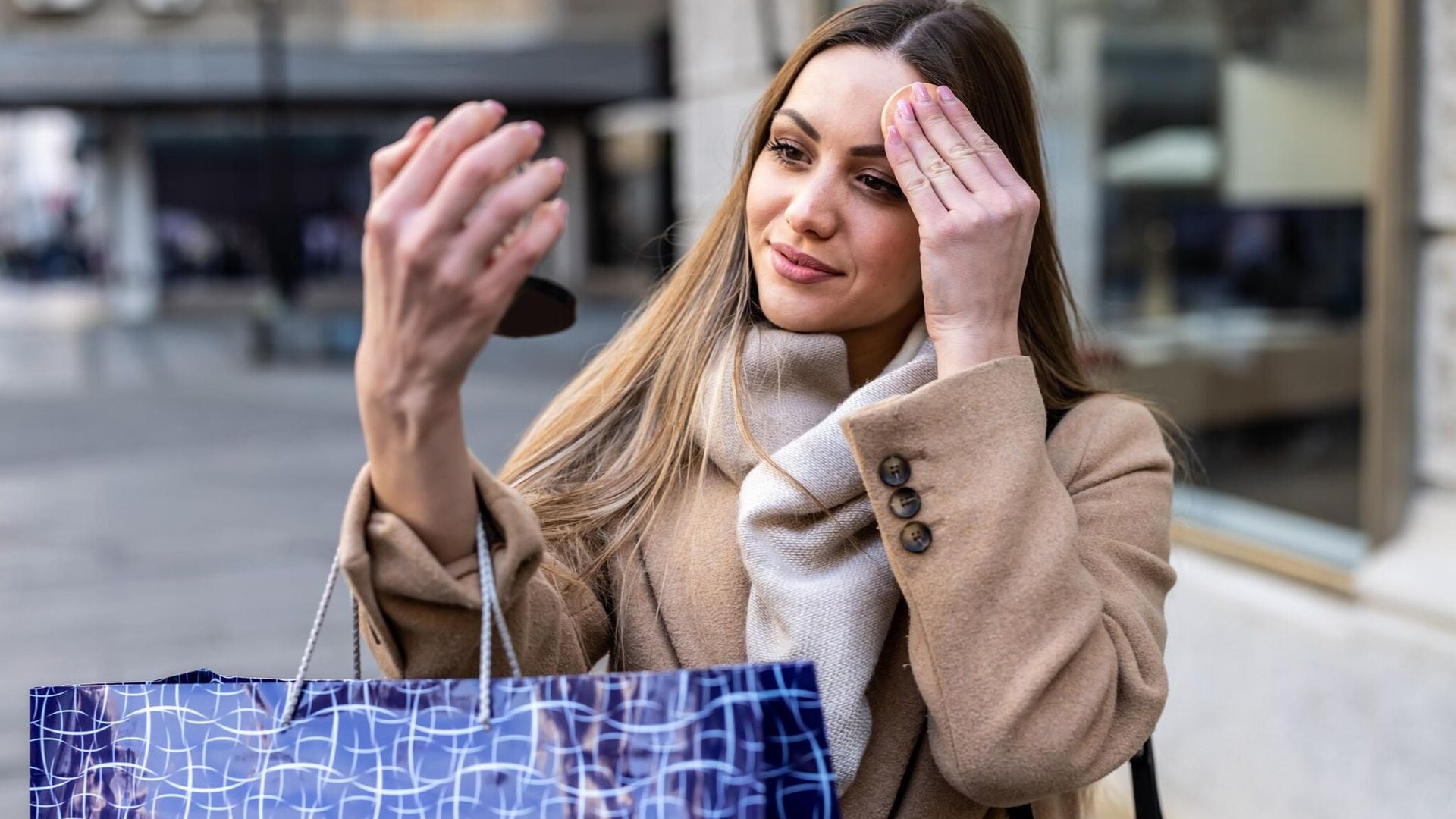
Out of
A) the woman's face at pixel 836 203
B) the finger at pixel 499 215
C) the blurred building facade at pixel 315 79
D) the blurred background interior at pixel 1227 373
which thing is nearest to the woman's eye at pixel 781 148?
the woman's face at pixel 836 203

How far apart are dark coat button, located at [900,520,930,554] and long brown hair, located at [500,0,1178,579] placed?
23 cm

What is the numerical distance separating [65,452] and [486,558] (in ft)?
35.0

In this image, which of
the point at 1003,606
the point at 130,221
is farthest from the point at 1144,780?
the point at 130,221

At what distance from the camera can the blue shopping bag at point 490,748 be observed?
1.27 m

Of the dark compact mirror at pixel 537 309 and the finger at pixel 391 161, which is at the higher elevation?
the finger at pixel 391 161

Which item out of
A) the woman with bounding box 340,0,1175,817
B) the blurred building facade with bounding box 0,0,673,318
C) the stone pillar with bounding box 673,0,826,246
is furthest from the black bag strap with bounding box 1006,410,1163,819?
the blurred building facade with bounding box 0,0,673,318

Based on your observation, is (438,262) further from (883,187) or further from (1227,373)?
(1227,373)

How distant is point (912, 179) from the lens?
62.2 inches

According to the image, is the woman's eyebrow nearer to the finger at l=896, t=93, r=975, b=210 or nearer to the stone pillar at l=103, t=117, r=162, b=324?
the finger at l=896, t=93, r=975, b=210

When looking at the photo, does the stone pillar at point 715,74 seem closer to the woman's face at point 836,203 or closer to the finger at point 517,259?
the woman's face at point 836,203

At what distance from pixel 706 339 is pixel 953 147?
0.49 m

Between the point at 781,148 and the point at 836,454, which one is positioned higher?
the point at 781,148

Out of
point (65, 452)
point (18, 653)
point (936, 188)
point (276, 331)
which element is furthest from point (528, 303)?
point (276, 331)

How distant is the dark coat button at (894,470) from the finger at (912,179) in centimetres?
27
